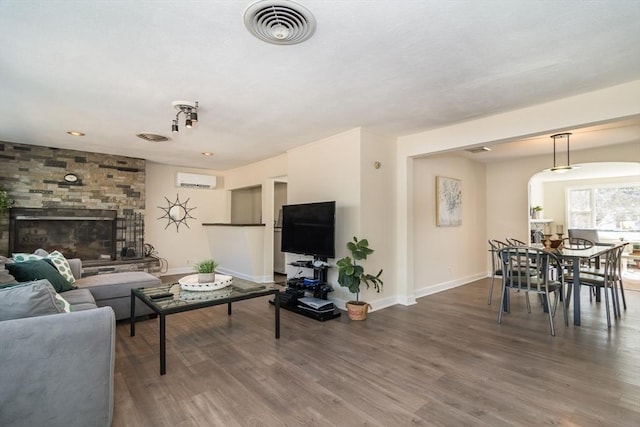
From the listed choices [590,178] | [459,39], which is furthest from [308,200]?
[590,178]

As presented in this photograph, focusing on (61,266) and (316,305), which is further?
(316,305)

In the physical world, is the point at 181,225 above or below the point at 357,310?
above

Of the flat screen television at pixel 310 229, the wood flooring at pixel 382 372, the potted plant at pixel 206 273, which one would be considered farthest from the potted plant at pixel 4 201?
the flat screen television at pixel 310 229

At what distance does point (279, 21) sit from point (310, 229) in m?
2.77

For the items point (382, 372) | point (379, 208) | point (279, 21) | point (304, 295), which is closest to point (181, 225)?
point (304, 295)

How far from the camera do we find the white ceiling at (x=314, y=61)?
1807mm

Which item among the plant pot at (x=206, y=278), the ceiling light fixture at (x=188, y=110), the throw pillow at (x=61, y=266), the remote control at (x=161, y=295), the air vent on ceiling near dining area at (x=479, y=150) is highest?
the air vent on ceiling near dining area at (x=479, y=150)

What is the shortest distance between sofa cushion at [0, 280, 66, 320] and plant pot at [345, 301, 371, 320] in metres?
2.78

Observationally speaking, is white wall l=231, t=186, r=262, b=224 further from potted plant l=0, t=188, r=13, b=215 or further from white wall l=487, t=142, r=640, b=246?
white wall l=487, t=142, r=640, b=246

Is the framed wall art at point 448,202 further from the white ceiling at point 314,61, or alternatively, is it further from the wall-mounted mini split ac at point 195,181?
the wall-mounted mini split ac at point 195,181

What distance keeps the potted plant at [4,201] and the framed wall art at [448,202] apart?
21.5 feet

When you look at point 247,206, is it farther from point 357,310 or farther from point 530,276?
point 530,276

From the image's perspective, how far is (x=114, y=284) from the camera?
366cm

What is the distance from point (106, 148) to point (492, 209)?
735cm
